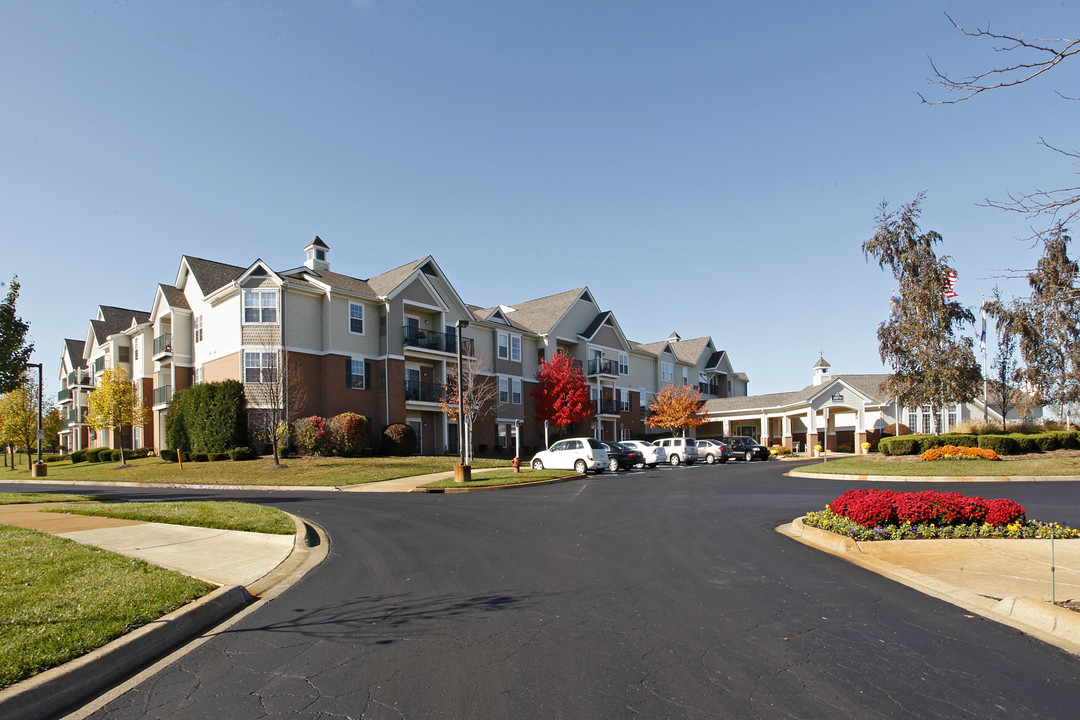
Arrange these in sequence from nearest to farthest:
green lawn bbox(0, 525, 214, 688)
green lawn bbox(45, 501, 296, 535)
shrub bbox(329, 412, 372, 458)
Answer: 1. green lawn bbox(0, 525, 214, 688)
2. green lawn bbox(45, 501, 296, 535)
3. shrub bbox(329, 412, 372, 458)

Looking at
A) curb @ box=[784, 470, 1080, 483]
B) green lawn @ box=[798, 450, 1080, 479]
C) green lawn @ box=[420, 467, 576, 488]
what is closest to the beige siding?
green lawn @ box=[420, 467, 576, 488]

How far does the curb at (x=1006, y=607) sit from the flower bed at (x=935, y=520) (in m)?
1.13

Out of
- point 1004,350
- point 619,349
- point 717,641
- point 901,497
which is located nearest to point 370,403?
point 619,349

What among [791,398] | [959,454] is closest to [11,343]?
[959,454]

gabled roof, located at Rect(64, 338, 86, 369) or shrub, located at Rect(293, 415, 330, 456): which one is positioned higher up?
gabled roof, located at Rect(64, 338, 86, 369)

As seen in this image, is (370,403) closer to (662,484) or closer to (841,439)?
(662,484)

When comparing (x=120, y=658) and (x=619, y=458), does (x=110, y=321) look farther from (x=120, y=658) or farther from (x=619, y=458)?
(x=120, y=658)

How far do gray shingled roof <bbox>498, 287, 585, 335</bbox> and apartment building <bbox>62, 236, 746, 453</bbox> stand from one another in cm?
15

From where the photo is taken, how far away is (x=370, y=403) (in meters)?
37.2

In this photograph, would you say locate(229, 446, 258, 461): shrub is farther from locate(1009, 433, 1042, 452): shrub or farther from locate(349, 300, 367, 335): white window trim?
locate(1009, 433, 1042, 452): shrub

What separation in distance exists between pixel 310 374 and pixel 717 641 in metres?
32.3

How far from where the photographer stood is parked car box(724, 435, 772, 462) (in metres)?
41.8

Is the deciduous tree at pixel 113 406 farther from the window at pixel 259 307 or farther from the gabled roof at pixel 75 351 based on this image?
the gabled roof at pixel 75 351

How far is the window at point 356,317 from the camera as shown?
37.1 meters
